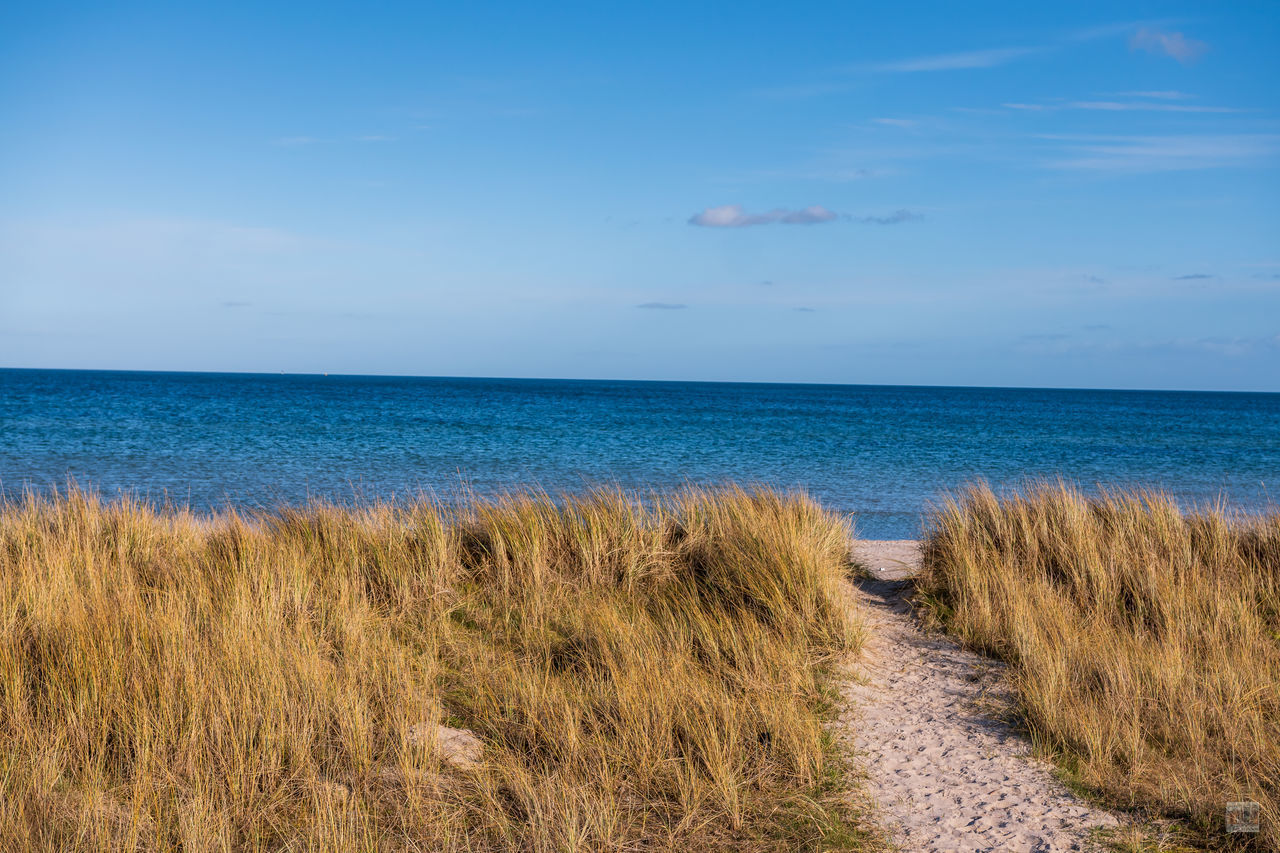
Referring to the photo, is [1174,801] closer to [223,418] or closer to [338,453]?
[338,453]

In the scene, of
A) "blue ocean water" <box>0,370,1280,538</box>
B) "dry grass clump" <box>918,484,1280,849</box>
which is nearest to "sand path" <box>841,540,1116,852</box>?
"dry grass clump" <box>918,484,1280,849</box>

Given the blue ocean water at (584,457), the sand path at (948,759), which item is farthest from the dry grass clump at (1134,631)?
the blue ocean water at (584,457)

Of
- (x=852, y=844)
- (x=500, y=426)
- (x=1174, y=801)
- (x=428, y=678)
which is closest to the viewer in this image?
(x=852, y=844)

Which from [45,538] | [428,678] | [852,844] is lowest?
[852,844]

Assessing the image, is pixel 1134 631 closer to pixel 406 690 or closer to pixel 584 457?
pixel 406 690

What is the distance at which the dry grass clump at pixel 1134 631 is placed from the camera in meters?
3.87

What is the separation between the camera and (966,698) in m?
4.85

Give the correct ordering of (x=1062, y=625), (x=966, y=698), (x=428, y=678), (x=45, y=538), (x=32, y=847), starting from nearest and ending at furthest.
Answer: (x=32, y=847) < (x=428, y=678) < (x=966, y=698) < (x=1062, y=625) < (x=45, y=538)

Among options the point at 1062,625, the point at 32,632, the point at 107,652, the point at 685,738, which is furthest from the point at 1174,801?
the point at 32,632

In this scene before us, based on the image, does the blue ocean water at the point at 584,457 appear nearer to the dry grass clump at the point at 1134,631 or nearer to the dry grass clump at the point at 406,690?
the dry grass clump at the point at 406,690

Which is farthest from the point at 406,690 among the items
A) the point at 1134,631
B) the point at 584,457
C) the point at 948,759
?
the point at 584,457

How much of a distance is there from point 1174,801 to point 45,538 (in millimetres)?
7203

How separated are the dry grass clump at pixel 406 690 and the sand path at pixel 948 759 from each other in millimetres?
291

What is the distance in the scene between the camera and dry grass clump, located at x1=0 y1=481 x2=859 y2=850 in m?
3.31
